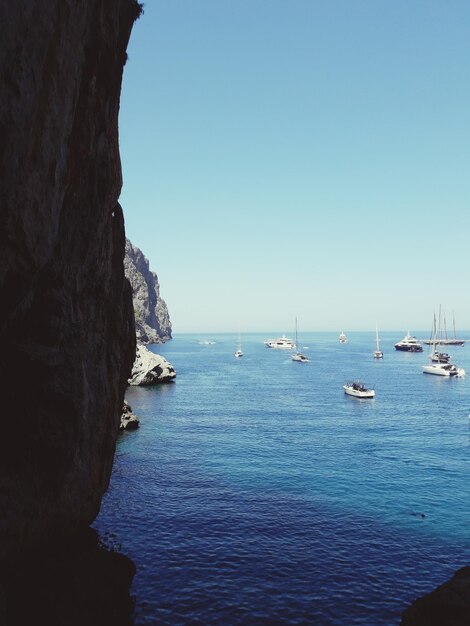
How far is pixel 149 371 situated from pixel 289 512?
272 ft

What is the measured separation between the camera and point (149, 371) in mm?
116000

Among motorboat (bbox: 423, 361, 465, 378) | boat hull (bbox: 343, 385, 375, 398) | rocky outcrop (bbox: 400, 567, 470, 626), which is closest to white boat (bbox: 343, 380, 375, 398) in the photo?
boat hull (bbox: 343, 385, 375, 398)

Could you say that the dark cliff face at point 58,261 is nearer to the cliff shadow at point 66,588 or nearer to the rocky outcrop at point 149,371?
the cliff shadow at point 66,588

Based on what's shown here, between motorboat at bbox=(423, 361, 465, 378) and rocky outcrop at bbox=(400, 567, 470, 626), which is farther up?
rocky outcrop at bbox=(400, 567, 470, 626)

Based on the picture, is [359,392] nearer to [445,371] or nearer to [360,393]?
[360,393]

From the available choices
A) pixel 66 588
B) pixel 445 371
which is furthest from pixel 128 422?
pixel 445 371

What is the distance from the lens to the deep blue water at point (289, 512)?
81.7 ft

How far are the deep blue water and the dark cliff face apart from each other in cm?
788

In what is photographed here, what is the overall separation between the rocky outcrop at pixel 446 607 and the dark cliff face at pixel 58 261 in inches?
→ 731

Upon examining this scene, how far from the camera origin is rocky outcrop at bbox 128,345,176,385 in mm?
115688

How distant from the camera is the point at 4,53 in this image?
13930mm

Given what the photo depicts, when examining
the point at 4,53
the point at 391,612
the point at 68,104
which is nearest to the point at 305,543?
the point at 391,612

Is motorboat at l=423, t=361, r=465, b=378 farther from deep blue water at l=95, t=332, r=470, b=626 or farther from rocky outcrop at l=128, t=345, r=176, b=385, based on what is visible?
rocky outcrop at l=128, t=345, r=176, b=385

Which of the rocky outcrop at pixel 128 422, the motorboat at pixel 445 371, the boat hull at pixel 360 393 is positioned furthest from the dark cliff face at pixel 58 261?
the motorboat at pixel 445 371
